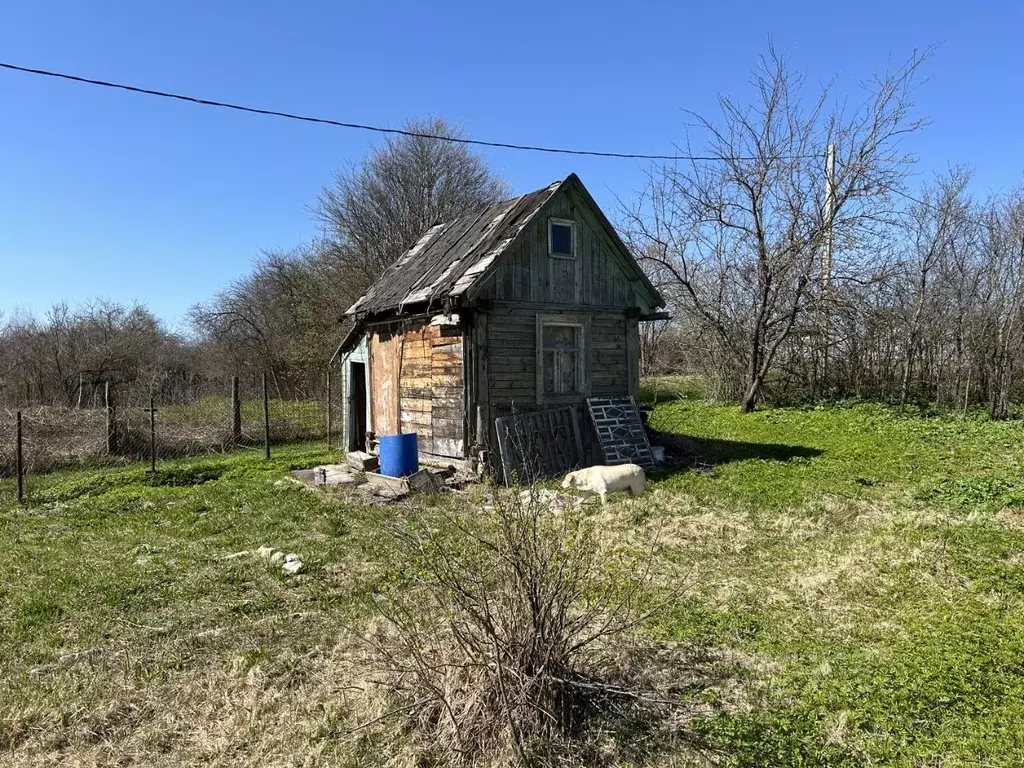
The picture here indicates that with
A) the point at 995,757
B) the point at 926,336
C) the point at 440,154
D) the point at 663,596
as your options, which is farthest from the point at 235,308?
the point at 995,757

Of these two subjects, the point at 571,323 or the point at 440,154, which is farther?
the point at 440,154

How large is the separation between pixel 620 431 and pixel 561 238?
382 centimetres

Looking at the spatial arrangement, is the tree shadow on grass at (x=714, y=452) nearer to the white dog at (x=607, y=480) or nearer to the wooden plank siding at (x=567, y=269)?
the white dog at (x=607, y=480)

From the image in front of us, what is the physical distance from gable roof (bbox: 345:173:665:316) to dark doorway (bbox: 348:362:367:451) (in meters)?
1.54

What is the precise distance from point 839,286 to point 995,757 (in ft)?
52.0

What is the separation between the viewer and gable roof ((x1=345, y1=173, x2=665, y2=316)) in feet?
36.2

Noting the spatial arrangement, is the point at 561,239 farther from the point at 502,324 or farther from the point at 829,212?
the point at 829,212

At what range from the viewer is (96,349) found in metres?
22.7

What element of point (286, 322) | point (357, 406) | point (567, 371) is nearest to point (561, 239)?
point (567, 371)

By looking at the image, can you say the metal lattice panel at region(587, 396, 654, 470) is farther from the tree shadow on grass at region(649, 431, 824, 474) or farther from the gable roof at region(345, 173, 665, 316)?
the gable roof at region(345, 173, 665, 316)

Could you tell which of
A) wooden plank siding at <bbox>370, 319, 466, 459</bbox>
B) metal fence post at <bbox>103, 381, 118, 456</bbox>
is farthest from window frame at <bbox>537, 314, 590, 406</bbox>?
Answer: metal fence post at <bbox>103, 381, 118, 456</bbox>

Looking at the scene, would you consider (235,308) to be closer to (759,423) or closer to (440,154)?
(440,154)

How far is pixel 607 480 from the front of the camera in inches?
375

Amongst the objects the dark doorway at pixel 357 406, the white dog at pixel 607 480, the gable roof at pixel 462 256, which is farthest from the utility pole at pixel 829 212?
the dark doorway at pixel 357 406
